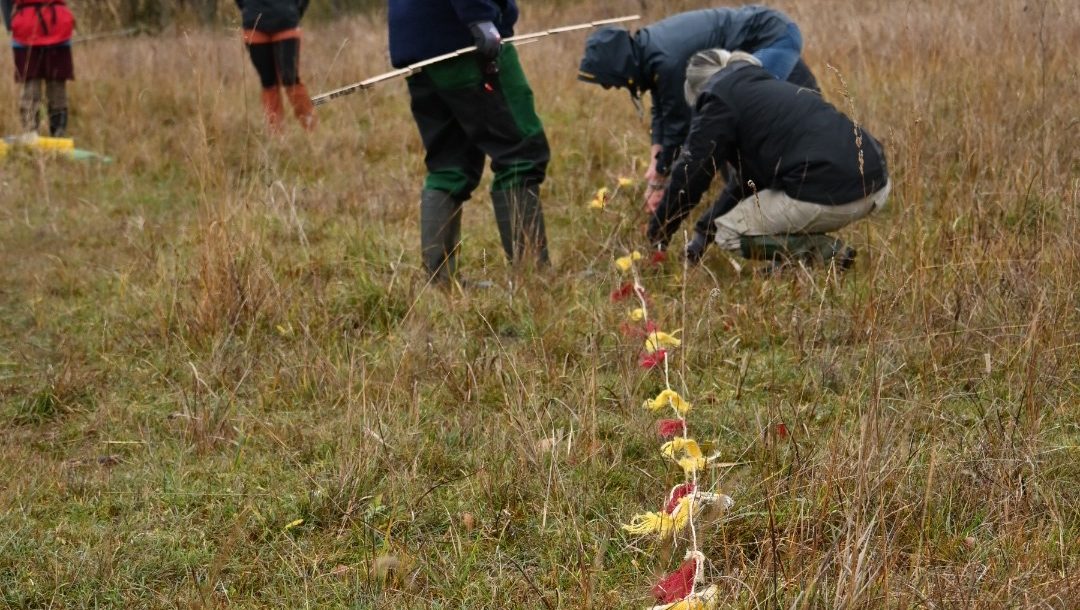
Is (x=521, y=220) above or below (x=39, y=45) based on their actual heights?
below

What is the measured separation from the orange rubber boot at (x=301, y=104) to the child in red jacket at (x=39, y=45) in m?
1.43

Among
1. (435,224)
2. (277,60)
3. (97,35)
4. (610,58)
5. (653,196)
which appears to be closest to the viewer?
(435,224)

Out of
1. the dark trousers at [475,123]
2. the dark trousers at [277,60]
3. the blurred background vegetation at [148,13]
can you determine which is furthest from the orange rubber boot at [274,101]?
the blurred background vegetation at [148,13]

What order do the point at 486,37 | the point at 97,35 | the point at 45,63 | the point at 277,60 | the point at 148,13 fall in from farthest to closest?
1. the point at 148,13
2. the point at 97,35
3. the point at 45,63
4. the point at 277,60
5. the point at 486,37

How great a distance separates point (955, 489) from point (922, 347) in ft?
3.06

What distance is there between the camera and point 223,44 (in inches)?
389

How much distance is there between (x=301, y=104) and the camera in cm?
741

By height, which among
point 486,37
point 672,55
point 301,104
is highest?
point 486,37

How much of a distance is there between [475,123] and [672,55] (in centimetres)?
96

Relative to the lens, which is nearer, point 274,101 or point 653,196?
point 653,196

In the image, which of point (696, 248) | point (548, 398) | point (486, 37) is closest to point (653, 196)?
point (696, 248)

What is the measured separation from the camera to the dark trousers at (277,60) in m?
7.23

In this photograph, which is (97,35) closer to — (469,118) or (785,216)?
(469,118)

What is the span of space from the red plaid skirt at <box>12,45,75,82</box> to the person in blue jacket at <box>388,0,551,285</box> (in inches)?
151
